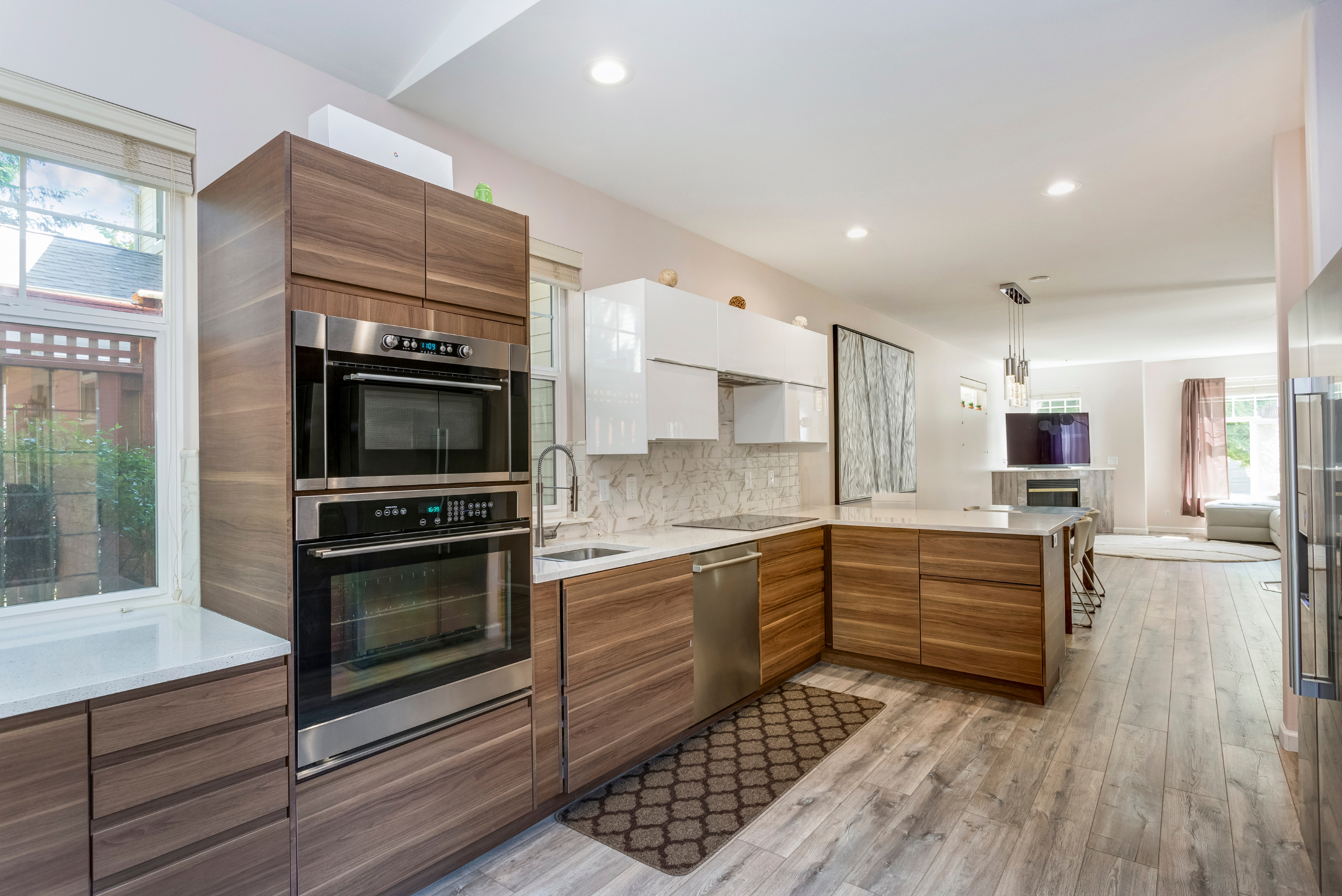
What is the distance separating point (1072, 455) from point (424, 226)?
35.1 ft

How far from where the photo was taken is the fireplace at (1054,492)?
948 centimetres

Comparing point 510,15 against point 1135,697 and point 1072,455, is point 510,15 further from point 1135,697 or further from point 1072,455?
point 1072,455

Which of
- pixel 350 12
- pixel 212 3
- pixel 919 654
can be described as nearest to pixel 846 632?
pixel 919 654

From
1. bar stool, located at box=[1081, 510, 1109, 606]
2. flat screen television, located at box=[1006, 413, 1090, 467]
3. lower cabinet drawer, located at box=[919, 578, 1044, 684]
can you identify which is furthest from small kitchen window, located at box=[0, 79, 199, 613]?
flat screen television, located at box=[1006, 413, 1090, 467]

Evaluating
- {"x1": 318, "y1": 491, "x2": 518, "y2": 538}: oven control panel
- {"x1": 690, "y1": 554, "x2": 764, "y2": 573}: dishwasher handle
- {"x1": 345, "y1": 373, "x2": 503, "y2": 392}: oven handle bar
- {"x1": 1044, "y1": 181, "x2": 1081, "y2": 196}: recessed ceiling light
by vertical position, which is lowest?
{"x1": 690, "y1": 554, "x2": 764, "y2": 573}: dishwasher handle

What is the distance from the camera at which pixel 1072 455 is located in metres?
10.3

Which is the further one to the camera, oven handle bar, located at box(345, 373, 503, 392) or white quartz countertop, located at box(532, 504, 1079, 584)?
white quartz countertop, located at box(532, 504, 1079, 584)

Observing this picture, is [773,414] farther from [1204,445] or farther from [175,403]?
[1204,445]

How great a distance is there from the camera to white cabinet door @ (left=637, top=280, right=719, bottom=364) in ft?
10.3

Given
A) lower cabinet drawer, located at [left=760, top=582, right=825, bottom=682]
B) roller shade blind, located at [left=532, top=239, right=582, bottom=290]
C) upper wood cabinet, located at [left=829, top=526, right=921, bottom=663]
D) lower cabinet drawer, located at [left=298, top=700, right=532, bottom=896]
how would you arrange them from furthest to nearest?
upper wood cabinet, located at [left=829, top=526, right=921, bottom=663]
lower cabinet drawer, located at [left=760, top=582, right=825, bottom=682]
roller shade blind, located at [left=532, top=239, right=582, bottom=290]
lower cabinet drawer, located at [left=298, top=700, right=532, bottom=896]

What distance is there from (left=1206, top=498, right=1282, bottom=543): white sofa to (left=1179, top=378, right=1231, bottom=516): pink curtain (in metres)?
0.55

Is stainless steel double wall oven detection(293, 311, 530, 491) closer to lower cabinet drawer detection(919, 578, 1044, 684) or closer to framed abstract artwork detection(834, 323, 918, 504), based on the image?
lower cabinet drawer detection(919, 578, 1044, 684)

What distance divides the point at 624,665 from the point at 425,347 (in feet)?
4.39

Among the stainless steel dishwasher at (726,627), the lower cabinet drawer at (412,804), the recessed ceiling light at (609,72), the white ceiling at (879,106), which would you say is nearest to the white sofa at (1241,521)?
the white ceiling at (879,106)
